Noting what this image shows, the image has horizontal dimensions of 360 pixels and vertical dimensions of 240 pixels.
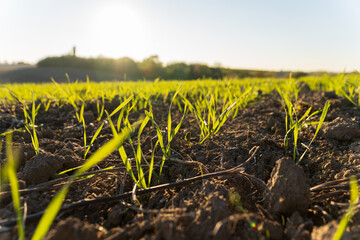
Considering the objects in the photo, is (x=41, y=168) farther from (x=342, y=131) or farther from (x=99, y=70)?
(x=99, y=70)

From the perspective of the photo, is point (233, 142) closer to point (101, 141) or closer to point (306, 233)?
point (306, 233)

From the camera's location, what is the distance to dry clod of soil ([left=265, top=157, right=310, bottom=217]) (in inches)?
24.8

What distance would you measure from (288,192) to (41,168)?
82cm

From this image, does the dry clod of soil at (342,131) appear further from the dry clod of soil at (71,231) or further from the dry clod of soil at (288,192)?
the dry clod of soil at (71,231)

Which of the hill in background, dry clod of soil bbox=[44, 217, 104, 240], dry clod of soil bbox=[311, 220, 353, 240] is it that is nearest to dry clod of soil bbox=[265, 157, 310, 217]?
dry clod of soil bbox=[311, 220, 353, 240]

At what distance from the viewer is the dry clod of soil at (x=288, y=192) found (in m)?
0.63

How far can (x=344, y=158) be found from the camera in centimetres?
90

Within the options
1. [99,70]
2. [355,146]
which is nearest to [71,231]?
[355,146]

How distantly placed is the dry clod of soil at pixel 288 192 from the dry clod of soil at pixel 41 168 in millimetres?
755

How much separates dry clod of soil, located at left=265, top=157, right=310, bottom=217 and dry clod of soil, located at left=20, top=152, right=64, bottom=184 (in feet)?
2.48

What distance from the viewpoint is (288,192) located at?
0.64 meters

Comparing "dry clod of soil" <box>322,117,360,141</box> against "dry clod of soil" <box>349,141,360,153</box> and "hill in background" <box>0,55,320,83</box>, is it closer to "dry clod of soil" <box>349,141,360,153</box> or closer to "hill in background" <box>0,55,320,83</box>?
"dry clod of soil" <box>349,141,360,153</box>

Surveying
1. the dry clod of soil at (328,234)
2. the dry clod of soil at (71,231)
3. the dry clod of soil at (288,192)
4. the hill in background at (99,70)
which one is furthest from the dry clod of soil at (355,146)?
the hill in background at (99,70)

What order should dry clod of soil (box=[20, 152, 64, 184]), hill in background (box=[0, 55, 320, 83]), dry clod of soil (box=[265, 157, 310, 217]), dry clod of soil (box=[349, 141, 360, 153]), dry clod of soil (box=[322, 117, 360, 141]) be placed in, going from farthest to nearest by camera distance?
hill in background (box=[0, 55, 320, 83])
dry clod of soil (box=[322, 117, 360, 141])
dry clod of soil (box=[349, 141, 360, 153])
dry clod of soil (box=[20, 152, 64, 184])
dry clod of soil (box=[265, 157, 310, 217])
